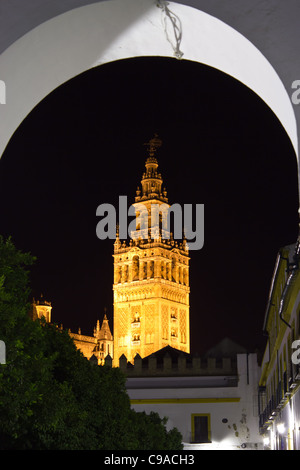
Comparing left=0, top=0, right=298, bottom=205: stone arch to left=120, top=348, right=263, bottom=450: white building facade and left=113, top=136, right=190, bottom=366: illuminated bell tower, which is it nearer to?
left=120, top=348, right=263, bottom=450: white building facade

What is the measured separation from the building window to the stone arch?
29.2m

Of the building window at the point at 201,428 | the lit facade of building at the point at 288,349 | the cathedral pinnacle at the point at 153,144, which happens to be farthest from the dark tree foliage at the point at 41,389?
the cathedral pinnacle at the point at 153,144

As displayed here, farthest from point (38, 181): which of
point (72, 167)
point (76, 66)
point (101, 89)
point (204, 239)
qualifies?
point (76, 66)

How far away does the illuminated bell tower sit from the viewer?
241 ft

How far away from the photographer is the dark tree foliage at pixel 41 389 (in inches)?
328

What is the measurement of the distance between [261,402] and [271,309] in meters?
10.3

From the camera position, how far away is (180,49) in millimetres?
3689

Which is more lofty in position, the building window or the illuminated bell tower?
the illuminated bell tower

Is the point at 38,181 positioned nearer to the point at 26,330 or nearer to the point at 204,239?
the point at 204,239

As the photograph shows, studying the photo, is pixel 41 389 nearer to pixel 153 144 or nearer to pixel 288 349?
pixel 288 349

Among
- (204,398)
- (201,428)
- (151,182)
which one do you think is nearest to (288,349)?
(201,428)

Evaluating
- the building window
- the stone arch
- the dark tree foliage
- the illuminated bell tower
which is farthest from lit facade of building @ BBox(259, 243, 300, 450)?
the illuminated bell tower

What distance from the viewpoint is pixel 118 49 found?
12.4 feet

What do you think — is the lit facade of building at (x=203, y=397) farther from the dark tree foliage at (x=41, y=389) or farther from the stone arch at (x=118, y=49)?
the stone arch at (x=118, y=49)
